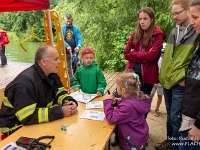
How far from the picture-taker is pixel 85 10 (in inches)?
316

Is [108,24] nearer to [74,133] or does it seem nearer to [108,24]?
[108,24]

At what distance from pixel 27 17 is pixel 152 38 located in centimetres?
2389

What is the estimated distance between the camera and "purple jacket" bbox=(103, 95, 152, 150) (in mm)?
1767

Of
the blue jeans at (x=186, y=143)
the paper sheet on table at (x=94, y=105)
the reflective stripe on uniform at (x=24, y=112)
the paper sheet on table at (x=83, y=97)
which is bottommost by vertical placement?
the blue jeans at (x=186, y=143)

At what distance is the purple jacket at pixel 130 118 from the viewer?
177cm

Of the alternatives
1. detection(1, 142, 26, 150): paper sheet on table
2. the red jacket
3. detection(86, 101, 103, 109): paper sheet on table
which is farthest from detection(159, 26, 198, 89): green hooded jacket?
detection(1, 142, 26, 150): paper sheet on table

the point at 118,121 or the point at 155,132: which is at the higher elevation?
the point at 118,121

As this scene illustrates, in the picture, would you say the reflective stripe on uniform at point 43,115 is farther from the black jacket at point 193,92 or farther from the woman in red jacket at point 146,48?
the woman in red jacket at point 146,48

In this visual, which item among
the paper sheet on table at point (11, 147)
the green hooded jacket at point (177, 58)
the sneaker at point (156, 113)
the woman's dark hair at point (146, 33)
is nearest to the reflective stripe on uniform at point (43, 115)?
the paper sheet on table at point (11, 147)

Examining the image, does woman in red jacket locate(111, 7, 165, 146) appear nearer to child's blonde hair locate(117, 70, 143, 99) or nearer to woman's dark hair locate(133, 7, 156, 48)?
woman's dark hair locate(133, 7, 156, 48)

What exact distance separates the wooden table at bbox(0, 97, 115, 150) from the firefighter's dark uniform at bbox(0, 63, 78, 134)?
79mm

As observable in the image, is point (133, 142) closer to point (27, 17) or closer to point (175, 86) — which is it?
point (175, 86)

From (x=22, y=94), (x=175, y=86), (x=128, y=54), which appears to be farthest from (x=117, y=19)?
(x=22, y=94)

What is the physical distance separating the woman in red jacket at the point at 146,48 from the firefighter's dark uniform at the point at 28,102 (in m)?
1.15
